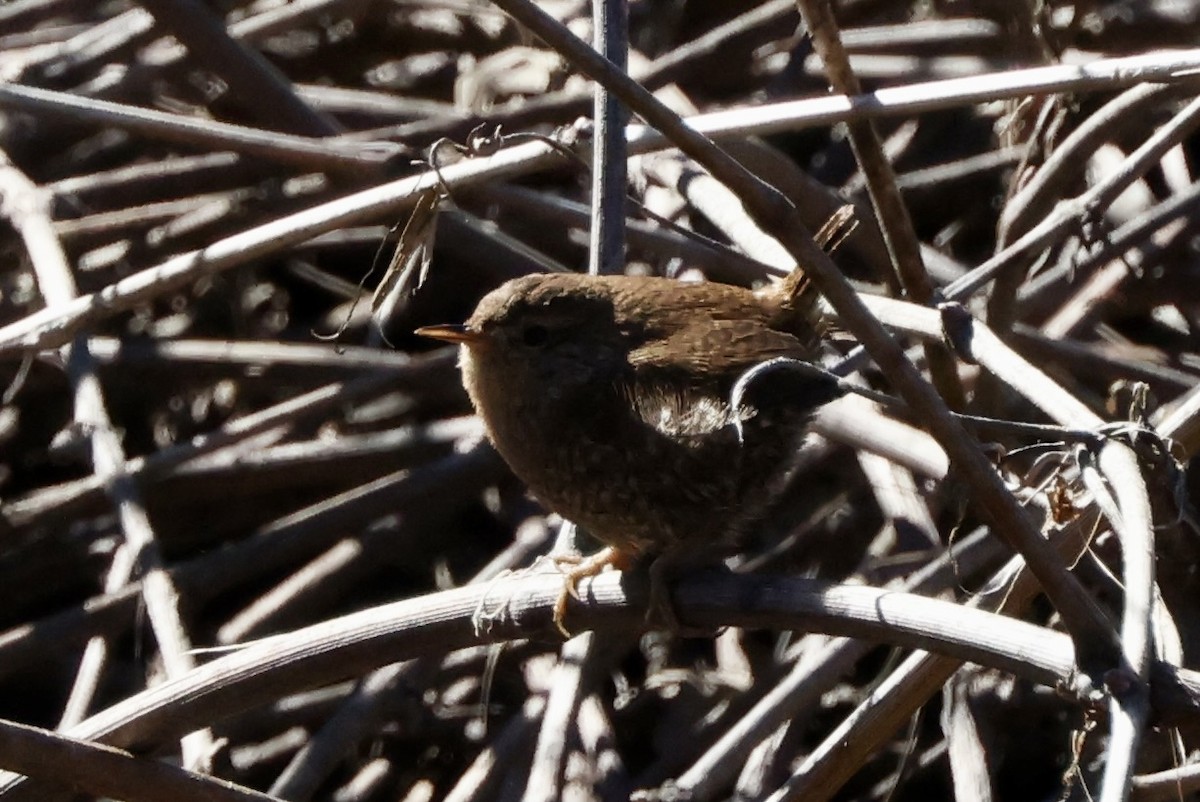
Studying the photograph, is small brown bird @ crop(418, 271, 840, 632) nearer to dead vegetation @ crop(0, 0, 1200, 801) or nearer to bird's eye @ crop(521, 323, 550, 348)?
bird's eye @ crop(521, 323, 550, 348)

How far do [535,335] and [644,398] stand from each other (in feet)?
0.91

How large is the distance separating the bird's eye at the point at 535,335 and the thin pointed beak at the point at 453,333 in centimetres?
8

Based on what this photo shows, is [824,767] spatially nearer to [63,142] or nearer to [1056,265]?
[1056,265]

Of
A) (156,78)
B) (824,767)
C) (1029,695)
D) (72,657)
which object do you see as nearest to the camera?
(824,767)

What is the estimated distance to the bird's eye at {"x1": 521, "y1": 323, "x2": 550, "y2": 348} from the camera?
2.88 metres

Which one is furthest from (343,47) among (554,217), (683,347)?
(683,347)

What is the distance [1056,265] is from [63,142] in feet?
8.82

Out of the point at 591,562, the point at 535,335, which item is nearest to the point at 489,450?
the point at 535,335

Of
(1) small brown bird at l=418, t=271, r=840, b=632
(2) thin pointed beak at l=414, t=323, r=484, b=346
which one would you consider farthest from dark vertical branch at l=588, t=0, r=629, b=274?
(2) thin pointed beak at l=414, t=323, r=484, b=346

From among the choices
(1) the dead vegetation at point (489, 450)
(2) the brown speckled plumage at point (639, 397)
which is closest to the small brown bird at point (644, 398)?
(2) the brown speckled plumage at point (639, 397)

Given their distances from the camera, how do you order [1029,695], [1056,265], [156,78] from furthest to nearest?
[156,78] < [1056,265] < [1029,695]

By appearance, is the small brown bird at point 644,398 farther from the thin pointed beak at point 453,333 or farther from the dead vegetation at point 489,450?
the dead vegetation at point 489,450

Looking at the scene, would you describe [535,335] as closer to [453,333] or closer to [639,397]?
[453,333]

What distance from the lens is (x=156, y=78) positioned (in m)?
4.30
